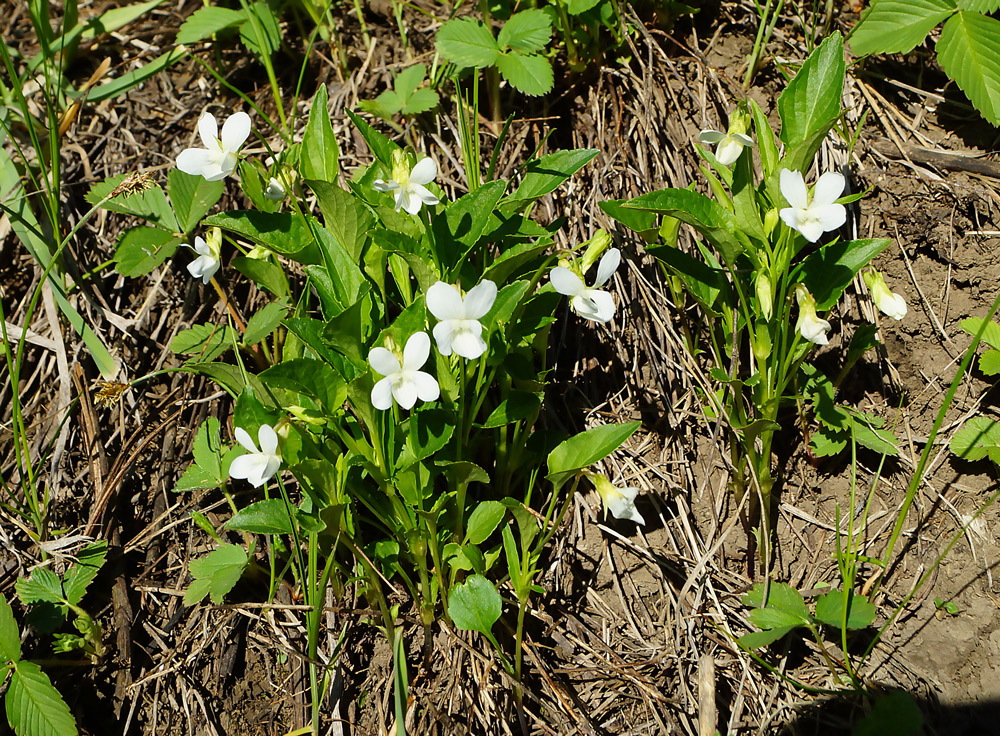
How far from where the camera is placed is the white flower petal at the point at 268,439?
142cm

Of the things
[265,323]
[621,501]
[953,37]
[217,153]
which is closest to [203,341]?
[265,323]

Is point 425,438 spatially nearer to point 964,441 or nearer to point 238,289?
point 238,289

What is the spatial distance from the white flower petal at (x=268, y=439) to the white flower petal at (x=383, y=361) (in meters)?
0.26

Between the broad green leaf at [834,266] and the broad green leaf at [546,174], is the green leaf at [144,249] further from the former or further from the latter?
the broad green leaf at [834,266]

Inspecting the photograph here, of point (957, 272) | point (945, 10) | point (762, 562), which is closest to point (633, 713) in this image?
point (762, 562)

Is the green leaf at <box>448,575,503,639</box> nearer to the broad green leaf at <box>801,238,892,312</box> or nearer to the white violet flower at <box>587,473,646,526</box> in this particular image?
the white violet flower at <box>587,473,646,526</box>

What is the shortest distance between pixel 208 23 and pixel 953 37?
88.3 inches

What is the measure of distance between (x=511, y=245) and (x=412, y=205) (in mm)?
320

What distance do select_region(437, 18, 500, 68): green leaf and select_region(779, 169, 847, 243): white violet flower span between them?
97cm

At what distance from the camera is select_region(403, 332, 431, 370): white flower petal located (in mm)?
1335

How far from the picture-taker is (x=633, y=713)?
1749 millimetres

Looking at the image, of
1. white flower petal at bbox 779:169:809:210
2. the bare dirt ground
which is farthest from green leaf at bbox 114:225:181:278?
white flower petal at bbox 779:169:809:210

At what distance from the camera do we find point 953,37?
6.59ft

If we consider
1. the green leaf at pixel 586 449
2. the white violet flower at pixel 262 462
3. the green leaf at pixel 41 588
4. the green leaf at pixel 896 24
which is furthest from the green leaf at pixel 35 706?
the green leaf at pixel 896 24
